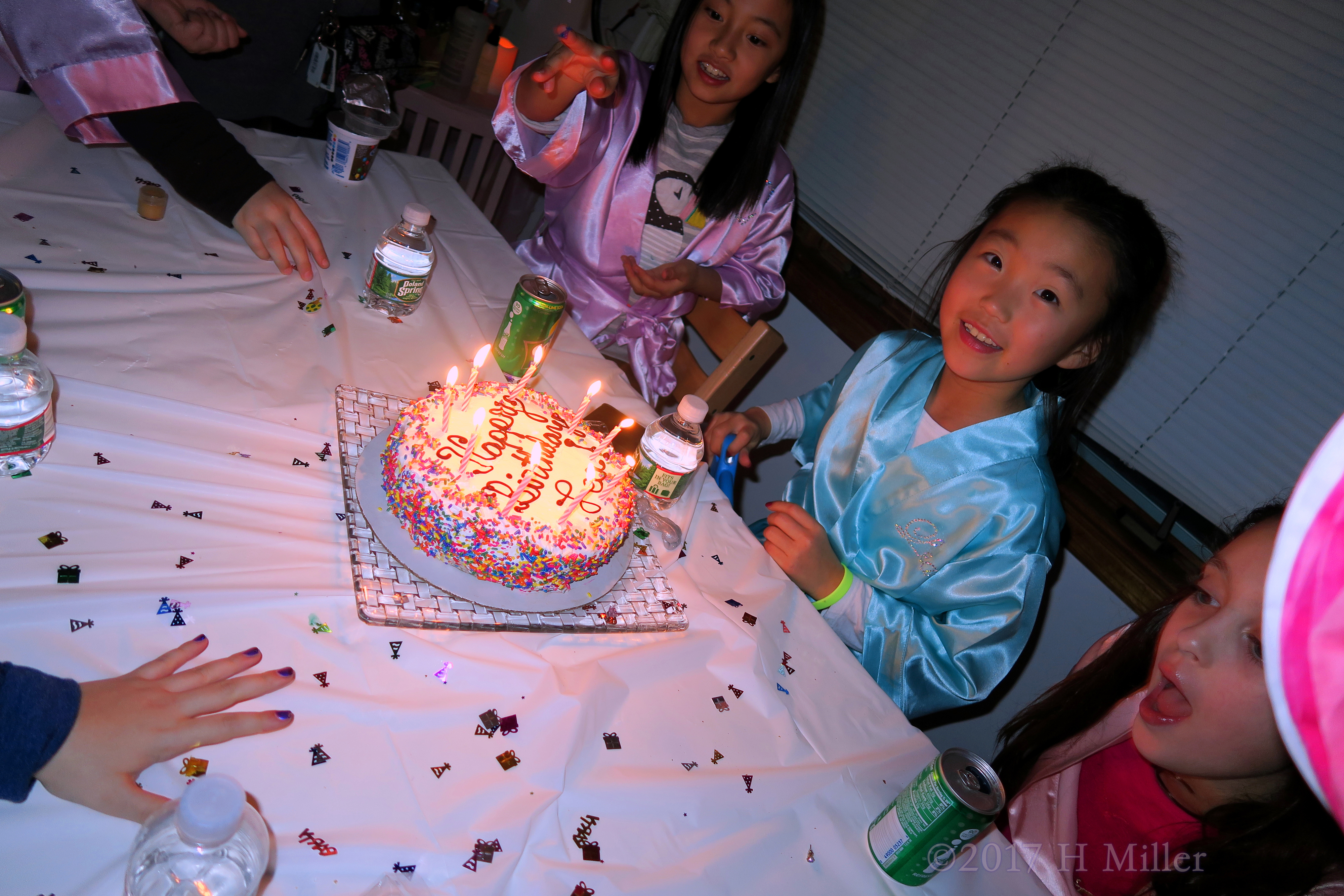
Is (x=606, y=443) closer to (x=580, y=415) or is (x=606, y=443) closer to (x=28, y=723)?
(x=580, y=415)

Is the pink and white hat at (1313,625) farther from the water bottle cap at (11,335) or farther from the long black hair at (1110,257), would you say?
Result: the long black hair at (1110,257)

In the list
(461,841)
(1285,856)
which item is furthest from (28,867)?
(1285,856)

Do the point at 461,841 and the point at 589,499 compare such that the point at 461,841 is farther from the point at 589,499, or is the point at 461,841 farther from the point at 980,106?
the point at 980,106

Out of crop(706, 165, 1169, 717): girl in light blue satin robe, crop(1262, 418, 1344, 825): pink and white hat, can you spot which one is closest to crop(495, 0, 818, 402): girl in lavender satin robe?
crop(706, 165, 1169, 717): girl in light blue satin robe

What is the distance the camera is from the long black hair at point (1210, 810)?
87 cm

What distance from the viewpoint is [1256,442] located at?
169 cm

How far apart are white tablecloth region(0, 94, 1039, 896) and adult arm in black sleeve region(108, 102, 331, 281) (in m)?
0.05

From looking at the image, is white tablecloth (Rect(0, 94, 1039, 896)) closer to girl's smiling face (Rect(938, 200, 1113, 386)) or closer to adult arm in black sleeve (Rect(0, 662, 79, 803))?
adult arm in black sleeve (Rect(0, 662, 79, 803))

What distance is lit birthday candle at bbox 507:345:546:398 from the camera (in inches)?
39.4

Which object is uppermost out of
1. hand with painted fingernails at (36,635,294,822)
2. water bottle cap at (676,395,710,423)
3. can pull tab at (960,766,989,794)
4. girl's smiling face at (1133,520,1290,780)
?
girl's smiling face at (1133,520,1290,780)

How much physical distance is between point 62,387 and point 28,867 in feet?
1.78

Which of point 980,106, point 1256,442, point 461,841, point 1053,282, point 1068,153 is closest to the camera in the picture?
point 461,841

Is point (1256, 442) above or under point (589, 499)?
above

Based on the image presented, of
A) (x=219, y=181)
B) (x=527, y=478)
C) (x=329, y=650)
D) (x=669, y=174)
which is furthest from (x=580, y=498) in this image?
(x=669, y=174)
